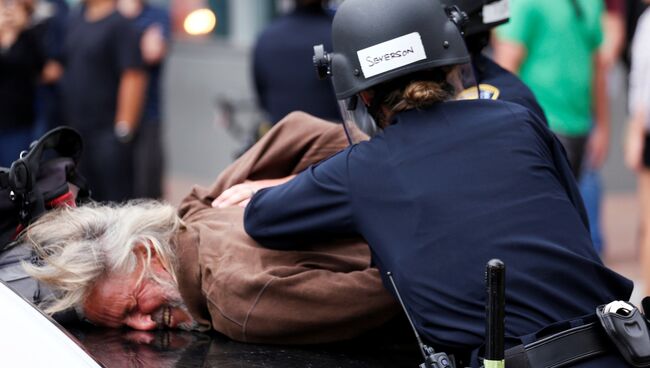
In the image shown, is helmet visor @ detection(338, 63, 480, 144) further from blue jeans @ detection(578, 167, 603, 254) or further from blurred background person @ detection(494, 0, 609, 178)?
blue jeans @ detection(578, 167, 603, 254)

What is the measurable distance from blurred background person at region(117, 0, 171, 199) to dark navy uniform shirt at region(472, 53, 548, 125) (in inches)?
161

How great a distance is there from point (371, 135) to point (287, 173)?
621 millimetres

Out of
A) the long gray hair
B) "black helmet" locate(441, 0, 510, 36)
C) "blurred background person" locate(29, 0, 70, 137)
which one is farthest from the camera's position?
"blurred background person" locate(29, 0, 70, 137)

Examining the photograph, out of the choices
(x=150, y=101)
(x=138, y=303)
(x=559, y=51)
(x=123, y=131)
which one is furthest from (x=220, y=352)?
(x=150, y=101)

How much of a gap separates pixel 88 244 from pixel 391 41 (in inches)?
41.2

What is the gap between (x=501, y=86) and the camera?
4.11 m

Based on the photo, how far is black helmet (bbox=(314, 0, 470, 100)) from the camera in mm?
3092

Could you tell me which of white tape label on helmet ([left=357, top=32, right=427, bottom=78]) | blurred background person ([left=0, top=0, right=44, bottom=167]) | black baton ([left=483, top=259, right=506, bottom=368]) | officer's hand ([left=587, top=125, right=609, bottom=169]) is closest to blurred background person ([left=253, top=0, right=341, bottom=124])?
officer's hand ([left=587, top=125, right=609, bottom=169])

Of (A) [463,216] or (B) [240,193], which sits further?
(B) [240,193]

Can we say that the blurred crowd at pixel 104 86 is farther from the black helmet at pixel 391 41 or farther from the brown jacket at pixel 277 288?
the black helmet at pixel 391 41

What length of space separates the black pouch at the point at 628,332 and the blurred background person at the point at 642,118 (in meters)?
3.11

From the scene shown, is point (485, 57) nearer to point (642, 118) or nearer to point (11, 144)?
point (642, 118)

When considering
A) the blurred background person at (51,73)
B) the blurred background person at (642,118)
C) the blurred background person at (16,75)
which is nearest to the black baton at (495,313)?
the blurred background person at (642,118)

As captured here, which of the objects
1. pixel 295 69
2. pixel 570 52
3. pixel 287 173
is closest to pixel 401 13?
pixel 287 173
